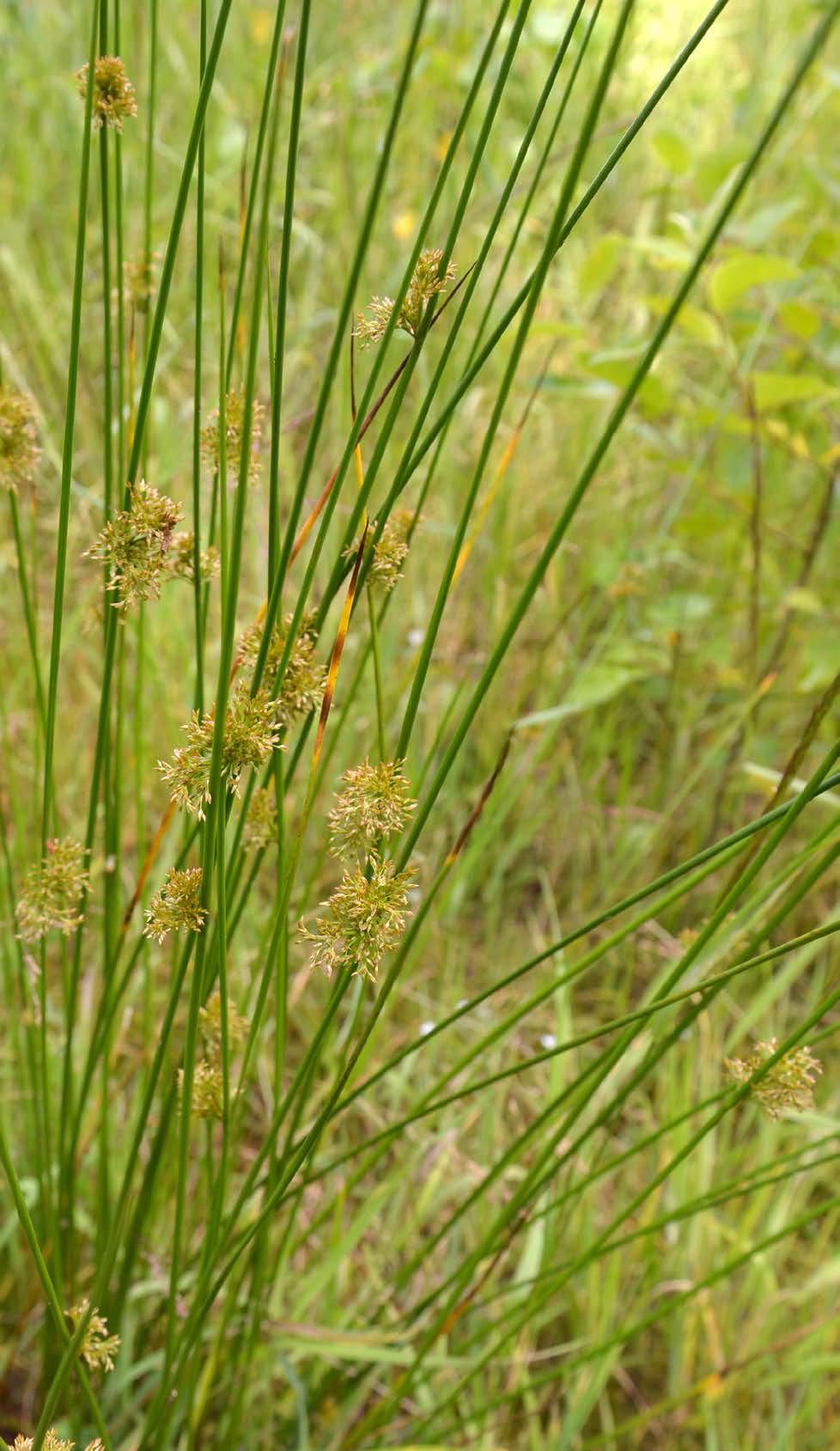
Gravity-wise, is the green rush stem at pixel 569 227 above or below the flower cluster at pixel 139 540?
above

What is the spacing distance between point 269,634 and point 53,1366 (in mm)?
661

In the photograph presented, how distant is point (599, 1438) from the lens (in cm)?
93

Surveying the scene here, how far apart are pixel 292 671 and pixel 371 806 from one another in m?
0.10

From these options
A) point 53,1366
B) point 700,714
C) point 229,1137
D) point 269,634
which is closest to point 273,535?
point 269,634

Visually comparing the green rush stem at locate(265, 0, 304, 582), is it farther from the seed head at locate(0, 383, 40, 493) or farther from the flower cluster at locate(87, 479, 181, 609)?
the seed head at locate(0, 383, 40, 493)

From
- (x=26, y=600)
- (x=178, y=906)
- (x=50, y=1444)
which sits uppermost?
(x=26, y=600)

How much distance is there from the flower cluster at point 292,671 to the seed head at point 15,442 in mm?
195

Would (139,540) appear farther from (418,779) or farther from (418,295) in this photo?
(418,779)

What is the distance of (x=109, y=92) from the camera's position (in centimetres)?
60

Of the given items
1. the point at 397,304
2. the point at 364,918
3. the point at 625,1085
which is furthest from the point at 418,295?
the point at 625,1085

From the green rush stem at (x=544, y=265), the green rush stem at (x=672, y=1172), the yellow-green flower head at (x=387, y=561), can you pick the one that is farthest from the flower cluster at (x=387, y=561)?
the green rush stem at (x=672, y=1172)

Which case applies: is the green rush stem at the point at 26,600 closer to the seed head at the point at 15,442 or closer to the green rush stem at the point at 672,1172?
the seed head at the point at 15,442

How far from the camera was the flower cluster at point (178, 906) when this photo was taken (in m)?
0.56

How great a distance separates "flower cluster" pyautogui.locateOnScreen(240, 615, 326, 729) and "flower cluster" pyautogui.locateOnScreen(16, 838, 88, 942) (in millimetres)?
193
